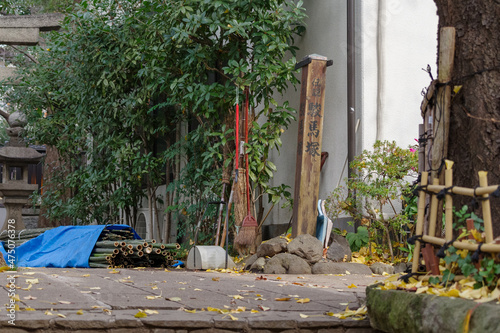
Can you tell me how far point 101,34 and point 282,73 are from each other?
13.8 feet

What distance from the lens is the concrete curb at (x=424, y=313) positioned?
262cm

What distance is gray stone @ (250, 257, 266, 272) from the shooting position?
751 cm

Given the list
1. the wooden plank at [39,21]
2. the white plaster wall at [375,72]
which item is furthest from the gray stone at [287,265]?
the wooden plank at [39,21]

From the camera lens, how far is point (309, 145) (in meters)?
8.26

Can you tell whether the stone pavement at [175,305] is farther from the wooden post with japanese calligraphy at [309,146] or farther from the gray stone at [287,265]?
the wooden post with japanese calligraphy at [309,146]

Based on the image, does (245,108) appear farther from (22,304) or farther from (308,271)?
(22,304)

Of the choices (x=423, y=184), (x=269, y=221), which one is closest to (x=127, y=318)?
(x=423, y=184)

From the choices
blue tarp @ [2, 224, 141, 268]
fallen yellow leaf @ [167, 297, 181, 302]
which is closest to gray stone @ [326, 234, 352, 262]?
blue tarp @ [2, 224, 141, 268]

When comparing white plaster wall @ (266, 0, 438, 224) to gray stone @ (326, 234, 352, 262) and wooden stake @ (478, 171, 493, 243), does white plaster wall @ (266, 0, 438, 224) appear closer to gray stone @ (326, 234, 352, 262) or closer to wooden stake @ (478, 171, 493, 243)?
gray stone @ (326, 234, 352, 262)

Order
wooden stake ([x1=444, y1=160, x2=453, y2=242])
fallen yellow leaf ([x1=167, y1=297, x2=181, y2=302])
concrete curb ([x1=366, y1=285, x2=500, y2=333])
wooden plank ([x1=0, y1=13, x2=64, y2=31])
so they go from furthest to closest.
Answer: wooden plank ([x1=0, y1=13, x2=64, y2=31])
fallen yellow leaf ([x1=167, y1=297, x2=181, y2=302])
wooden stake ([x1=444, y1=160, x2=453, y2=242])
concrete curb ([x1=366, y1=285, x2=500, y2=333])

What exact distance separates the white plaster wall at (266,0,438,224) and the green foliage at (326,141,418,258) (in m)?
0.40

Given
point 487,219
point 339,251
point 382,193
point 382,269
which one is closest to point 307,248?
point 339,251

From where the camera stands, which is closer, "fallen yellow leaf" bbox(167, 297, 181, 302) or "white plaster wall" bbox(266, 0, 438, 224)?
"fallen yellow leaf" bbox(167, 297, 181, 302)

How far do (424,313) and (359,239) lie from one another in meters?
5.07
